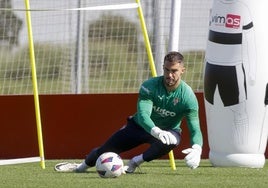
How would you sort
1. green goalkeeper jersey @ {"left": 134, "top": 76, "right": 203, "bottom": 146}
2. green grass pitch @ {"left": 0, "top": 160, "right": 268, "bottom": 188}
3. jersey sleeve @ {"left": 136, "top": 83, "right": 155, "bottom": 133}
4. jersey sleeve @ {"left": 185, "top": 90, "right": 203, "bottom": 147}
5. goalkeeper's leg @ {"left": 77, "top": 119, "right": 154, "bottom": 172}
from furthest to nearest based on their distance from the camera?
goalkeeper's leg @ {"left": 77, "top": 119, "right": 154, "bottom": 172}, green goalkeeper jersey @ {"left": 134, "top": 76, "right": 203, "bottom": 146}, jersey sleeve @ {"left": 185, "top": 90, "right": 203, "bottom": 147}, jersey sleeve @ {"left": 136, "top": 83, "right": 155, "bottom": 133}, green grass pitch @ {"left": 0, "top": 160, "right": 268, "bottom": 188}

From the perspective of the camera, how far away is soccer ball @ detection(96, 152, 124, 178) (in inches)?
391

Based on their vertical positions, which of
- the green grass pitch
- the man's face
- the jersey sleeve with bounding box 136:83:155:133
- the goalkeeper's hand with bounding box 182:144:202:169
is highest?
the man's face

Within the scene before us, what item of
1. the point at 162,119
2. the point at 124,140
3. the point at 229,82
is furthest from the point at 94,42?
the point at 162,119

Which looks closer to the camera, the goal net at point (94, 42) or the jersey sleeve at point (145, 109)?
the jersey sleeve at point (145, 109)

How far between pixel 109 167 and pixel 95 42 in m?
5.80

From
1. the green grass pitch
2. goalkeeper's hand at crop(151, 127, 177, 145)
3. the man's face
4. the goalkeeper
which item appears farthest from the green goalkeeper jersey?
the green grass pitch

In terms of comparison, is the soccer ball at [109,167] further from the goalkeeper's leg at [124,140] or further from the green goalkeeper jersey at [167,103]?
the goalkeeper's leg at [124,140]

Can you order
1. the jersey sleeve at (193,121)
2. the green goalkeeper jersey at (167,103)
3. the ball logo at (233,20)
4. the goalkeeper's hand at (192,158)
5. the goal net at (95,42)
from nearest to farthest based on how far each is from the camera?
the goalkeeper's hand at (192,158) < the jersey sleeve at (193,121) < the green goalkeeper jersey at (167,103) < the ball logo at (233,20) < the goal net at (95,42)

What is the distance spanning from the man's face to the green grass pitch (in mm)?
905

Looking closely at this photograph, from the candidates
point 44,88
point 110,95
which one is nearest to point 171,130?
point 110,95

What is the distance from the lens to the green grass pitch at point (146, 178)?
9.11 meters

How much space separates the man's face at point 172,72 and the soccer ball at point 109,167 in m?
0.90

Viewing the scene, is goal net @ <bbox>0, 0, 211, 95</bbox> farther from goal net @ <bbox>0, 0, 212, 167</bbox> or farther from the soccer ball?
the soccer ball

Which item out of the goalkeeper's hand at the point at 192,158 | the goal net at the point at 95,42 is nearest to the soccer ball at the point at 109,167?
the goalkeeper's hand at the point at 192,158
